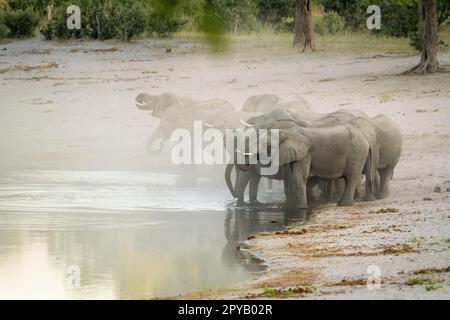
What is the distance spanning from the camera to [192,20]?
547 centimetres

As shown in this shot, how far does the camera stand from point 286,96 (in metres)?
22.9

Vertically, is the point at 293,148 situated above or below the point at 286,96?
above

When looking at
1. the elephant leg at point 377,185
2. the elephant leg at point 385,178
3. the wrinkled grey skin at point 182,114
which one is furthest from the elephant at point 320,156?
the wrinkled grey skin at point 182,114

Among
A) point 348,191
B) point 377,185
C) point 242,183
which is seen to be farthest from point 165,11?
Result: point 377,185

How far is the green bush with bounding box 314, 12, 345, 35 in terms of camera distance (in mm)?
36225

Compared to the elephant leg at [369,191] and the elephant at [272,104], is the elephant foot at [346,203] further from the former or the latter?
the elephant at [272,104]

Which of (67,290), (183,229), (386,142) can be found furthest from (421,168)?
(67,290)

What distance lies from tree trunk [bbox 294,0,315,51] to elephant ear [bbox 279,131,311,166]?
15514mm

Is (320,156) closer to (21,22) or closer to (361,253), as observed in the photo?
(361,253)

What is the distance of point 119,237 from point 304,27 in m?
18.6

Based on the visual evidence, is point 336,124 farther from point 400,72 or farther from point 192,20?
point 400,72

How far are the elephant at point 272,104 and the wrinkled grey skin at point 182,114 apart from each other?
64cm

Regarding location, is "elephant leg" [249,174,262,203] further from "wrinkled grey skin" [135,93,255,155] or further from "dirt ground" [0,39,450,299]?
"wrinkled grey skin" [135,93,255,155]
